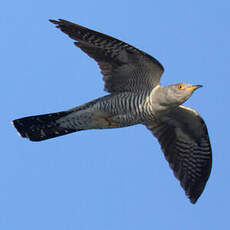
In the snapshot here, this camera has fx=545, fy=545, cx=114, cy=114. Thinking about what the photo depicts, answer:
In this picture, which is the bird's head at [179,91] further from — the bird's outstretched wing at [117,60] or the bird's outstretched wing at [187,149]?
the bird's outstretched wing at [187,149]

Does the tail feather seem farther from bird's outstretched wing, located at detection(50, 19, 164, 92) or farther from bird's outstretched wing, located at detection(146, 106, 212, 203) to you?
bird's outstretched wing, located at detection(146, 106, 212, 203)

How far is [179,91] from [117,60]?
3.78 feet

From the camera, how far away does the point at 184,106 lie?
9.48 meters

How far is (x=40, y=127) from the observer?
9.38 metres

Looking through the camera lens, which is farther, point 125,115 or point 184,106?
point 184,106

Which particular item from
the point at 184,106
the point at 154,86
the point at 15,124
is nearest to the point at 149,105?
the point at 154,86

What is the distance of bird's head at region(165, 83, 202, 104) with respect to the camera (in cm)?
847

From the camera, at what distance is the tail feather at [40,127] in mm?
9328

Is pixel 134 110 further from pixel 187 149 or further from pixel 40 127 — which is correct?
pixel 187 149

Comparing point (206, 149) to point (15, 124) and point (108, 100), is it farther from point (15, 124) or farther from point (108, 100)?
point (15, 124)

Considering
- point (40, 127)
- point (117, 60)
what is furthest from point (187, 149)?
point (40, 127)

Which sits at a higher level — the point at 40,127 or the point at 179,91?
the point at 179,91

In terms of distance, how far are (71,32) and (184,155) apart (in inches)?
134

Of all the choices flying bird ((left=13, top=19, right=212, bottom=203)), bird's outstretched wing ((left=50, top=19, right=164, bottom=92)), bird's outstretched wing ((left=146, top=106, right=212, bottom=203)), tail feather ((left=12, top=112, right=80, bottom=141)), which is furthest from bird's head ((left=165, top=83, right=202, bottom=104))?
tail feather ((left=12, top=112, right=80, bottom=141))
